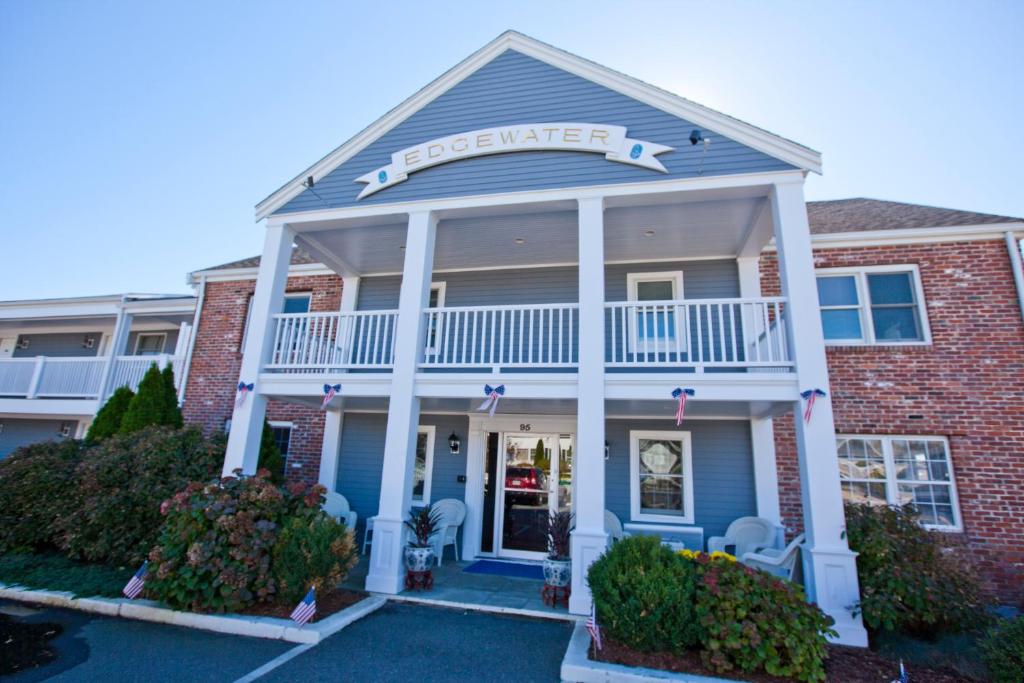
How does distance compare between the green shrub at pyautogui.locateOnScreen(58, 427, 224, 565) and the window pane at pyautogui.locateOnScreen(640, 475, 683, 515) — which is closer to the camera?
the green shrub at pyautogui.locateOnScreen(58, 427, 224, 565)

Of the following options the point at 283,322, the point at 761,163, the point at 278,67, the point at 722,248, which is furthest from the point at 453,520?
the point at 278,67

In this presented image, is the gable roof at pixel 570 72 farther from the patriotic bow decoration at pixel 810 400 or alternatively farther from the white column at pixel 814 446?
the patriotic bow decoration at pixel 810 400

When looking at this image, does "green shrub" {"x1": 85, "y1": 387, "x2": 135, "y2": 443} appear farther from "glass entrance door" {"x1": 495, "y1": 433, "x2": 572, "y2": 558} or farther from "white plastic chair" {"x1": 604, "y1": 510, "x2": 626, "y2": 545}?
"white plastic chair" {"x1": 604, "y1": 510, "x2": 626, "y2": 545}

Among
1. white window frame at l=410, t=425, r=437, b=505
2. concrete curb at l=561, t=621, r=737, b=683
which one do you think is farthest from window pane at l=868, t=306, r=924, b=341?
white window frame at l=410, t=425, r=437, b=505

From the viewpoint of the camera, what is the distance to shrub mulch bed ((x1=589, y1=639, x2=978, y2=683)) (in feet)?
14.1

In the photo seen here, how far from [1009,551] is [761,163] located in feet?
23.0

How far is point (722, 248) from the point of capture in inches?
349

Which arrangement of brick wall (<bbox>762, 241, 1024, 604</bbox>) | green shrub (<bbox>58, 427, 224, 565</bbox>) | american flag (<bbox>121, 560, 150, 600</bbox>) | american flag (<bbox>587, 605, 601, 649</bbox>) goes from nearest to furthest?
american flag (<bbox>587, 605, 601, 649</bbox>), american flag (<bbox>121, 560, 150, 600</bbox>), green shrub (<bbox>58, 427, 224, 565</bbox>), brick wall (<bbox>762, 241, 1024, 604</bbox>)

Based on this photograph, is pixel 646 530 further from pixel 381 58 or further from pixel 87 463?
pixel 381 58

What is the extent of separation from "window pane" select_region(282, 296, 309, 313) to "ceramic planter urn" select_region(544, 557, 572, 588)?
27.1ft

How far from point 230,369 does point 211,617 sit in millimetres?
7235

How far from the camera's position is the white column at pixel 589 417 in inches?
236

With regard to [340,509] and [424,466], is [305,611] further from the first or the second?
[424,466]

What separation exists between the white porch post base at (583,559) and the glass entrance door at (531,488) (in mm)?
3114
